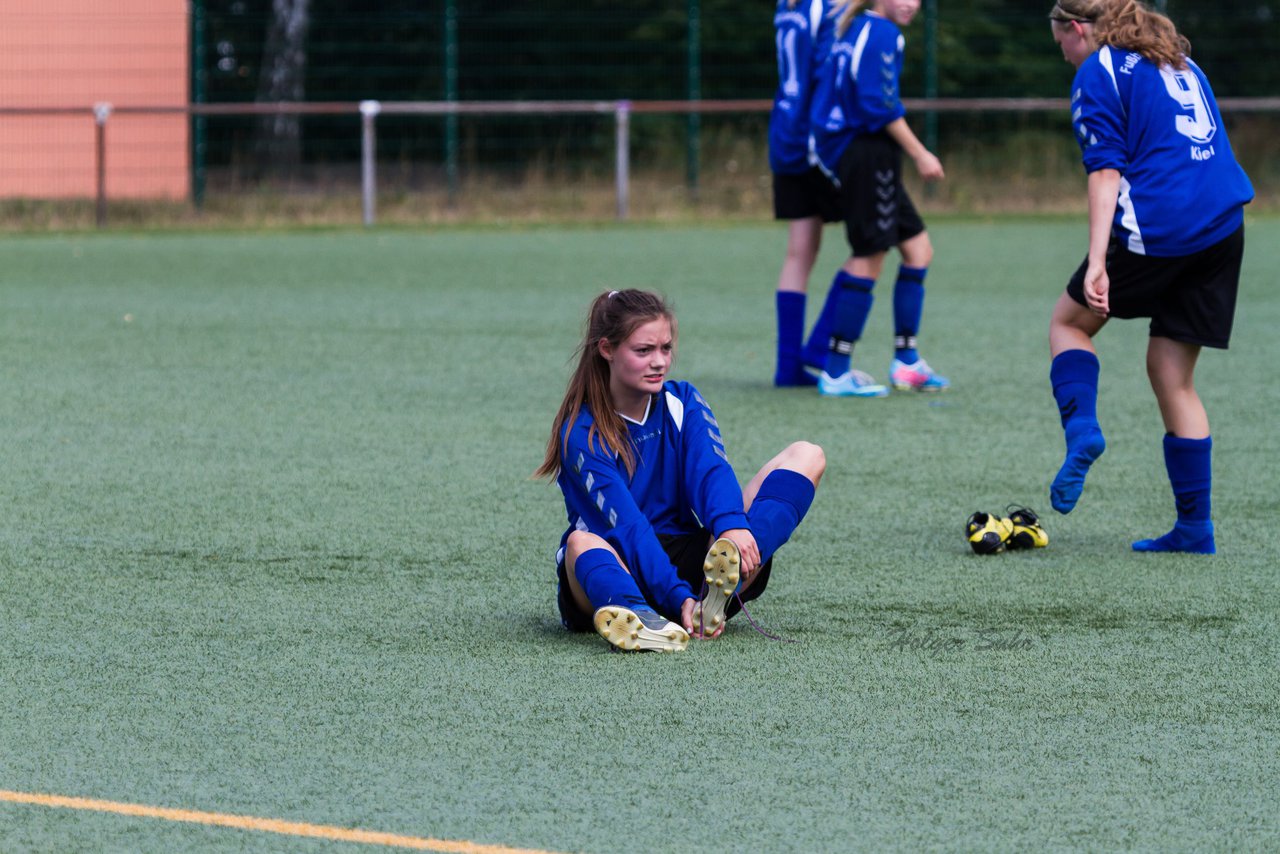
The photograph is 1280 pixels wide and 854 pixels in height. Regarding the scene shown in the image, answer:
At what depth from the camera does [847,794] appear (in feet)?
11.3

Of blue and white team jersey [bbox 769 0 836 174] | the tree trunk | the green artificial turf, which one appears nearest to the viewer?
the green artificial turf

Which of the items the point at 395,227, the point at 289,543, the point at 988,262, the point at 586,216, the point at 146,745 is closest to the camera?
the point at 146,745

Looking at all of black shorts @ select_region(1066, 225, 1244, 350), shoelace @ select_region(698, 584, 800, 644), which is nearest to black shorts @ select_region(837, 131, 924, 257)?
black shorts @ select_region(1066, 225, 1244, 350)

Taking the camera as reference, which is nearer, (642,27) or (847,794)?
(847,794)

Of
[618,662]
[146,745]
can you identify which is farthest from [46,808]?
[618,662]

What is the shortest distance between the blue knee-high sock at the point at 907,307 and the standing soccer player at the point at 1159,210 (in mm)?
3224

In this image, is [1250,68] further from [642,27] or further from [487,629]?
[487,629]

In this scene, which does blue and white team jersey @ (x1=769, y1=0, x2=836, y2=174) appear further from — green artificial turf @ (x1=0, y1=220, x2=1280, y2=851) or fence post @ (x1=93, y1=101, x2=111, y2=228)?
fence post @ (x1=93, y1=101, x2=111, y2=228)

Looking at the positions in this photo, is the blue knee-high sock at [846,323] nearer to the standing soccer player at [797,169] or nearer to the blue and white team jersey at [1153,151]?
the standing soccer player at [797,169]

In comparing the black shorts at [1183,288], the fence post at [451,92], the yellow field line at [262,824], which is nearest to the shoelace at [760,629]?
the yellow field line at [262,824]

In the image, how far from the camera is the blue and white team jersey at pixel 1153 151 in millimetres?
5336

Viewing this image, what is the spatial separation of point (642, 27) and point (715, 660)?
60.0 feet

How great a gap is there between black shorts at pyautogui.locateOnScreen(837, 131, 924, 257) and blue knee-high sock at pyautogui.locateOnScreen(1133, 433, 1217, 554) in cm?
323

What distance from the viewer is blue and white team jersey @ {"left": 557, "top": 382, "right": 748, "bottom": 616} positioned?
14.5 ft
